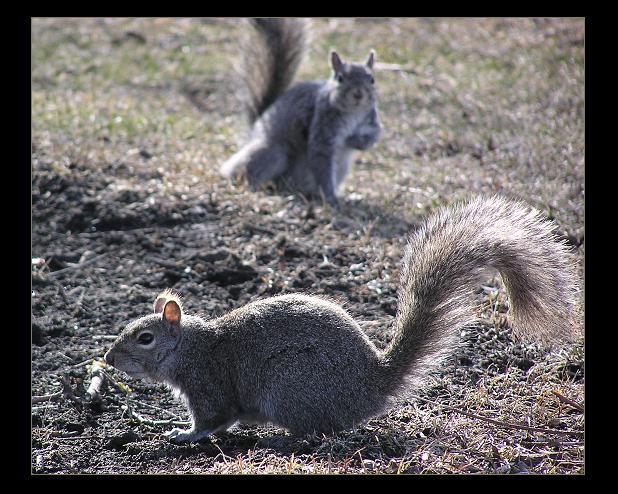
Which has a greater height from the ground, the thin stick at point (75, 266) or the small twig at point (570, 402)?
the thin stick at point (75, 266)

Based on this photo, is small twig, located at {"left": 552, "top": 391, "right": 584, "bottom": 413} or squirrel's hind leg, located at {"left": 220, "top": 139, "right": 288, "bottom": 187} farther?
squirrel's hind leg, located at {"left": 220, "top": 139, "right": 288, "bottom": 187}

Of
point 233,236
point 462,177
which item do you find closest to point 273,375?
point 233,236

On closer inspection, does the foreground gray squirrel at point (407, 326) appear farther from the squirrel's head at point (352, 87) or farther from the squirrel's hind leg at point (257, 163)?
the squirrel's head at point (352, 87)

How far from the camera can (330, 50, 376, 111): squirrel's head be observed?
24.5 ft

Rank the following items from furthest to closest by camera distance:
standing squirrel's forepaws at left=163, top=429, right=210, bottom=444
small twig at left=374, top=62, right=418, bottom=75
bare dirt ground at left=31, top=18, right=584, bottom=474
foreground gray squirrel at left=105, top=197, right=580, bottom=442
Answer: small twig at left=374, top=62, right=418, bottom=75 < standing squirrel's forepaws at left=163, top=429, right=210, bottom=444 < bare dirt ground at left=31, top=18, right=584, bottom=474 < foreground gray squirrel at left=105, top=197, right=580, bottom=442

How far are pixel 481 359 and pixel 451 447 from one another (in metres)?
0.91

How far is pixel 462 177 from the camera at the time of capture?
278 inches

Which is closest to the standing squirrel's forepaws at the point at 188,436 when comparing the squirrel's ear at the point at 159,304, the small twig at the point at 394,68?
the squirrel's ear at the point at 159,304

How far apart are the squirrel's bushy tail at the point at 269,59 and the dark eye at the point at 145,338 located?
4.60m

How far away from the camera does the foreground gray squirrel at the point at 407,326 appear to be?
3760 millimetres

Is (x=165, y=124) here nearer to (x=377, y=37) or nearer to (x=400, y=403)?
(x=377, y=37)

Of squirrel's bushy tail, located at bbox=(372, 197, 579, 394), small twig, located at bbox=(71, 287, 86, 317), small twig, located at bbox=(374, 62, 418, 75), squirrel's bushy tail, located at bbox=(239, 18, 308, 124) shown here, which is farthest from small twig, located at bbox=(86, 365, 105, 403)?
small twig, located at bbox=(374, 62, 418, 75)

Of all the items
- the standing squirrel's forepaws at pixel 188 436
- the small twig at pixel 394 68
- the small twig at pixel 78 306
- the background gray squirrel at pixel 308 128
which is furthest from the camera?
the small twig at pixel 394 68

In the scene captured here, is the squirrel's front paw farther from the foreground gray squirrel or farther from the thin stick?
the thin stick
